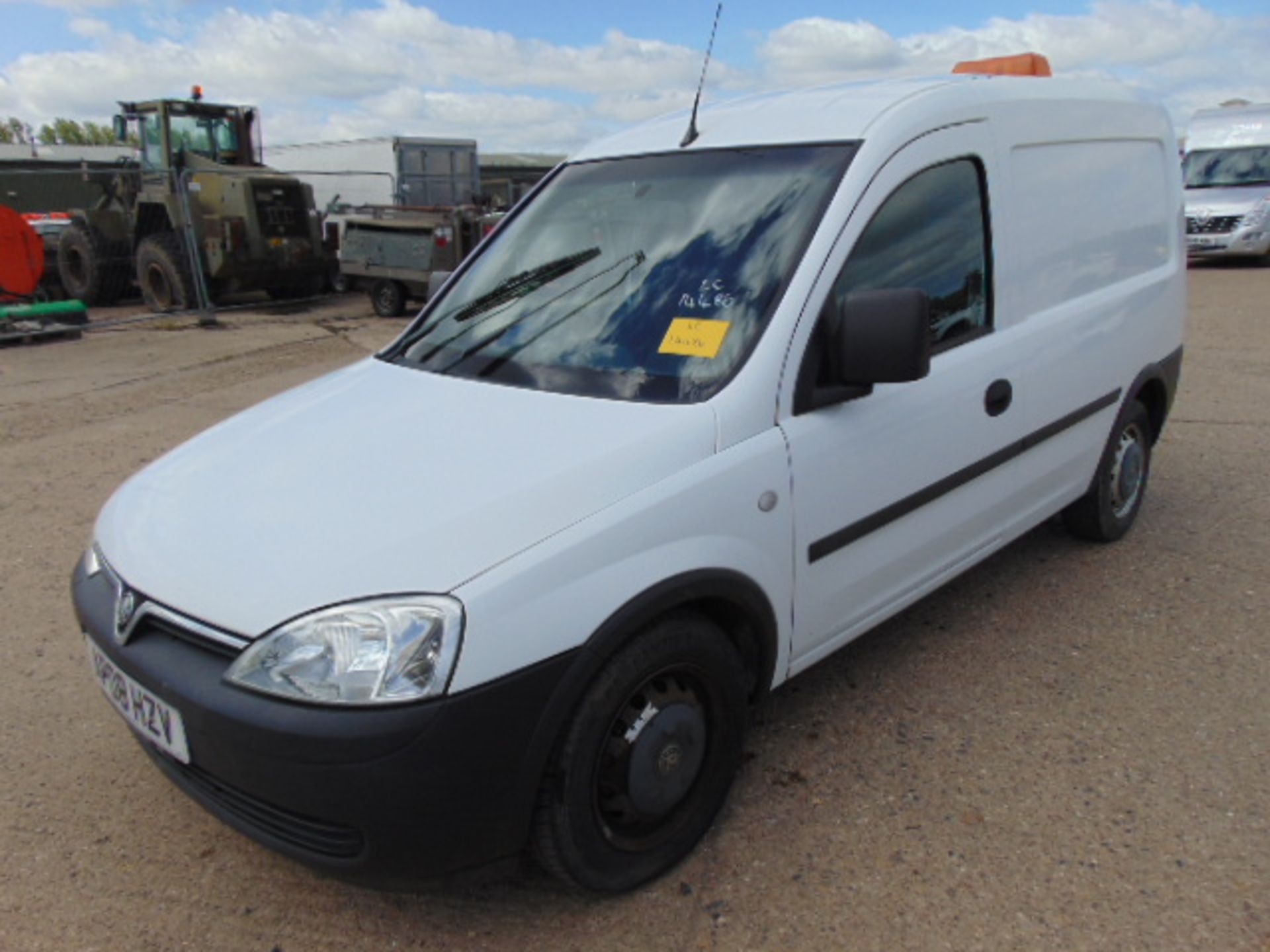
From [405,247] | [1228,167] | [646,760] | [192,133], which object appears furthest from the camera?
[1228,167]

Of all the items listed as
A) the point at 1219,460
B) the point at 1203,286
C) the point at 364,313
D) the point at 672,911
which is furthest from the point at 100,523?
the point at 1203,286

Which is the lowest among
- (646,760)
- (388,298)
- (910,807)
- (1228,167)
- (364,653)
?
(910,807)

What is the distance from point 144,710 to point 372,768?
659mm

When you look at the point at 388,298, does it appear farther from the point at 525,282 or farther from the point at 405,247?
the point at 525,282

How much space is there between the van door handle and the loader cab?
13.5 meters

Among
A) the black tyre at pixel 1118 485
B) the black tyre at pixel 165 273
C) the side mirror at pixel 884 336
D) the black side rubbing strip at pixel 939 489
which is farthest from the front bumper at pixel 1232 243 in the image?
the side mirror at pixel 884 336

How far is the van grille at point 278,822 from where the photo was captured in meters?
1.98

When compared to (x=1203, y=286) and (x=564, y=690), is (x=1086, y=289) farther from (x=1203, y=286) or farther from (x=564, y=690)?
(x=1203, y=286)

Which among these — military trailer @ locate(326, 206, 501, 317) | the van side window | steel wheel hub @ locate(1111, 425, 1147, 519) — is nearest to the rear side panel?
the van side window

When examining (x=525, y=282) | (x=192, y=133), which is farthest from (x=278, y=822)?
(x=192, y=133)

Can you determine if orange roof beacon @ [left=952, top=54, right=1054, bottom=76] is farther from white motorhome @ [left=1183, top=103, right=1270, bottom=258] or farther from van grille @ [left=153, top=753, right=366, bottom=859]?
white motorhome @ [left=1183, top=103, right=1270, bottom=258]

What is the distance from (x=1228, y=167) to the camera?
16.7 metres

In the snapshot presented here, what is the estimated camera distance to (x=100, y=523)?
262cm

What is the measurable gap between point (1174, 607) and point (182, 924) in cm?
352
